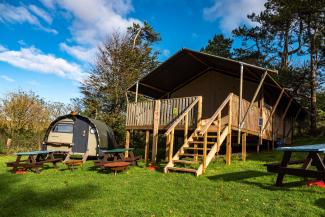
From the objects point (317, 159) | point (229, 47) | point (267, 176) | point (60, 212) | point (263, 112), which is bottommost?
point (60, 212)

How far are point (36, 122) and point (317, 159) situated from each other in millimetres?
22914

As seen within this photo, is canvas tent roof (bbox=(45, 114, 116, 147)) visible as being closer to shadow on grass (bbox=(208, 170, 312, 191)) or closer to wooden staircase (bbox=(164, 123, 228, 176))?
wooden staircase (bbox=(164, 123, 228, 176))

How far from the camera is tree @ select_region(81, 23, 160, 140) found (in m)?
24.4

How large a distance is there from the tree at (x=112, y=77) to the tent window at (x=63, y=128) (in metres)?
7.55

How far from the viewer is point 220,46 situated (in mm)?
31422

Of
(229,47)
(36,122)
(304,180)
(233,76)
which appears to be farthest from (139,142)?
(304,180)

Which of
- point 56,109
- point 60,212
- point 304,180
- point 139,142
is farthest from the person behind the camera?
point 56,109

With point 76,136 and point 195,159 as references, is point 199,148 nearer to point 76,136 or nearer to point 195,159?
point 195,159

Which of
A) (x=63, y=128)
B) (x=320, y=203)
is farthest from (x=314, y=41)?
(x=320, y=203)

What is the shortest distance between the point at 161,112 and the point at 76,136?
Result: 17.0ft

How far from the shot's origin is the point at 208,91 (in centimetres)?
1551

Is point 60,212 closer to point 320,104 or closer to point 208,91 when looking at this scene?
point 208,91

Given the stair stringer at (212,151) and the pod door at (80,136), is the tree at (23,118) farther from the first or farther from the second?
the stair stringer at (212,151)

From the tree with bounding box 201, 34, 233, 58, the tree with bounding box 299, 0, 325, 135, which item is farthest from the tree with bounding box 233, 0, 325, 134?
the tree with bounding box 201, 34, 233, 58
